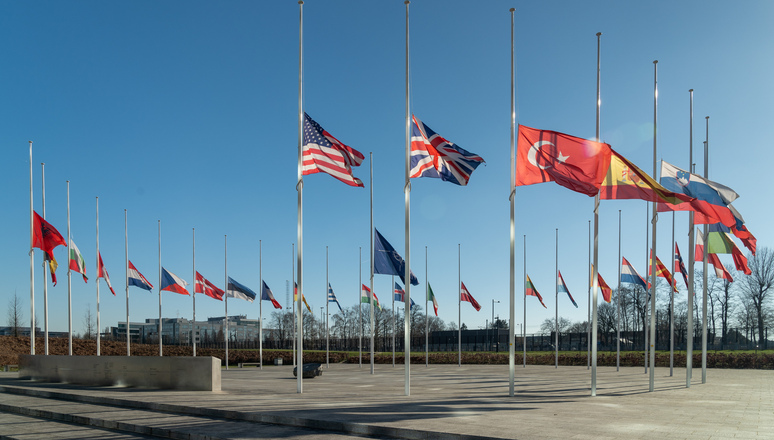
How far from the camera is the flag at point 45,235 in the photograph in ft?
98.3

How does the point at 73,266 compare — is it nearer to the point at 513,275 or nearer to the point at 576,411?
the point at 513,275

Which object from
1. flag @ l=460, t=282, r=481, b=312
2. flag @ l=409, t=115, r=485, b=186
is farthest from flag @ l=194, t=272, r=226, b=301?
flag @ l=409, t=115, r=485, b=186

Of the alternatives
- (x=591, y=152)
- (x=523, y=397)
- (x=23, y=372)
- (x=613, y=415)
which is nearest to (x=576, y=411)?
(x=613, y=415)

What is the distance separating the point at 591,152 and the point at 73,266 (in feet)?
92.1

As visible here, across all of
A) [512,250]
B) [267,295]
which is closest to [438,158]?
[512,250]

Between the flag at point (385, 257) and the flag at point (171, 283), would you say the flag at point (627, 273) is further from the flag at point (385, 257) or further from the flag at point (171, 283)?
the flag at point (171, 283)

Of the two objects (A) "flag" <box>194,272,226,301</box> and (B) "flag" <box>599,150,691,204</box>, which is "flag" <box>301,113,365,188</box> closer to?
(B) "flag" <box>599,150,691,204</box>

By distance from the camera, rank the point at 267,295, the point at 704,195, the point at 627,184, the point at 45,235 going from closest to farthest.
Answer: the point at 627,184
the point at 704,195
the point at 45,235
the point at 267,295

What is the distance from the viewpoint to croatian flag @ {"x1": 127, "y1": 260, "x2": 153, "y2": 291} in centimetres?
3818

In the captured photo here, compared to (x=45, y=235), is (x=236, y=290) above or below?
below

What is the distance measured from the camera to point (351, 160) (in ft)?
69.0

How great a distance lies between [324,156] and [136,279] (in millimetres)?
23272

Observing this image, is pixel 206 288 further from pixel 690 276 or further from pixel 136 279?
pixel 690 276

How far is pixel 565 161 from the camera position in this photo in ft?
58.1
